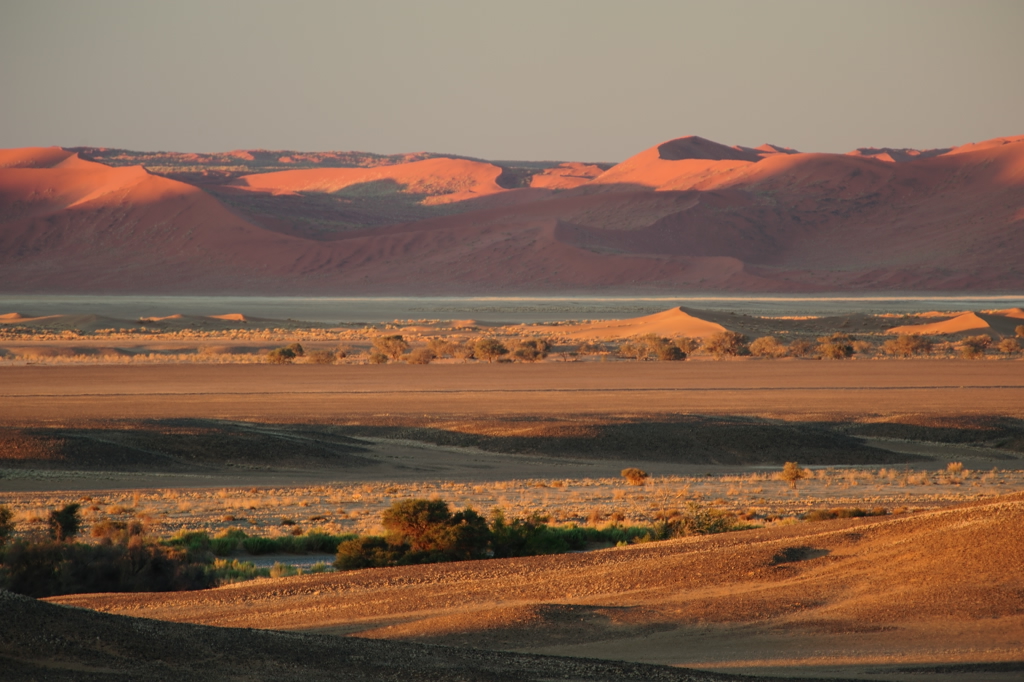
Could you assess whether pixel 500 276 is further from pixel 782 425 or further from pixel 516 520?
pixel 516 520

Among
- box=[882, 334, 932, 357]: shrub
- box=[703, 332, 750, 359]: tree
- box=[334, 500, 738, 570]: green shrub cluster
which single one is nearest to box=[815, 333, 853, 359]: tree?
box=[882, 334, 932, 357]: shrub

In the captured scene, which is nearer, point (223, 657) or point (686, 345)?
point (223, 657)

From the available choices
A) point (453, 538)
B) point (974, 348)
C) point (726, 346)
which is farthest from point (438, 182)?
point (453, 538)

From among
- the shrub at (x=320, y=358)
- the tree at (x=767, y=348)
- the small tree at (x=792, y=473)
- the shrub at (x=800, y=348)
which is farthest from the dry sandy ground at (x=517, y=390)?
the small tree at (x=792, y=473)

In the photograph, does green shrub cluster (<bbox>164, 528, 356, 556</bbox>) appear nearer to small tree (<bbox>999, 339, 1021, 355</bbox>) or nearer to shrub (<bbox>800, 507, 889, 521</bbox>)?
shrub (<bbox>800, 507, 889, 521</bbox>)

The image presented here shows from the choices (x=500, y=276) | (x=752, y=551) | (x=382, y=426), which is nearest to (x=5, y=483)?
(x=382, y=426)

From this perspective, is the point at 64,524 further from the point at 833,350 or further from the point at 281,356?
the point at 833,350
